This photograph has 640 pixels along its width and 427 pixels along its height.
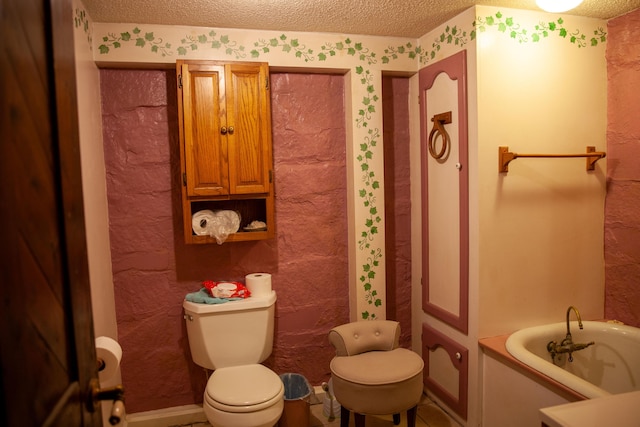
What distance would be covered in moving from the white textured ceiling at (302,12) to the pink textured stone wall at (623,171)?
17cm

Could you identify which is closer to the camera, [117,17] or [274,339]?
[117,17]

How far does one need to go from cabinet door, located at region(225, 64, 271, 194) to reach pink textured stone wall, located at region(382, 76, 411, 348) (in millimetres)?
817

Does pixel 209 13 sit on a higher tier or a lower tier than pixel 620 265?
higher

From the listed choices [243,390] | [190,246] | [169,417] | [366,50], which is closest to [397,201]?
[366,50]

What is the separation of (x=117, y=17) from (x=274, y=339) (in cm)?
194

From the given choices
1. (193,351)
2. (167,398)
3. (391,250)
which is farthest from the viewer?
(391,250)

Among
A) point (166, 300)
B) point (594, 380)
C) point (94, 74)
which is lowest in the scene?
point (594, 380)

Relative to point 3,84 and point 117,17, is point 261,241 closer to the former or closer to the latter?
point 117,17

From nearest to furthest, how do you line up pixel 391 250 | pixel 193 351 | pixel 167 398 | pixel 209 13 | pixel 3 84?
pixel 3 84, pixel 209 13, pixel 193 351, pixel 167 398, pixel 391 250

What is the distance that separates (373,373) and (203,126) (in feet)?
4.81

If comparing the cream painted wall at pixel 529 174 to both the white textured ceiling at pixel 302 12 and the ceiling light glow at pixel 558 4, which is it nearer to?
the white textured ceiling at pixel 302 12

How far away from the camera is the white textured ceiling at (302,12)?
2.11 meters

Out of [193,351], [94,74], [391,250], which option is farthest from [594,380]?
[94,74]

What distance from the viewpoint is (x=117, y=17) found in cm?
223
